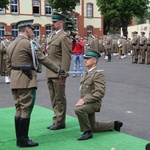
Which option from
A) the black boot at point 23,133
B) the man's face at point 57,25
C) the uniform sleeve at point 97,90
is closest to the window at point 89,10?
the man's face at point 57,25

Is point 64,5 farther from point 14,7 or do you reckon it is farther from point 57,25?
point 57,25

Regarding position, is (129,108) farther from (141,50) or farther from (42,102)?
(141,50)

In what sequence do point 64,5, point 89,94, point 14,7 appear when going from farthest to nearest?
point 14,7 → point 64,5 → point 89,94

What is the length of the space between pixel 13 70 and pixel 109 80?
8777 millimetres

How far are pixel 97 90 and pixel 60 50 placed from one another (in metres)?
1.10

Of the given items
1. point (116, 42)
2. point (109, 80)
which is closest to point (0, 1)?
point (116, 42)

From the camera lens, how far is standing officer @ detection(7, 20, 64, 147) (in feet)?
17.2

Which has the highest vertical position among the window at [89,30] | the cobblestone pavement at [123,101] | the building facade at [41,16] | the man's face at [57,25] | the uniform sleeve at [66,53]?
the building facade at [41,16]

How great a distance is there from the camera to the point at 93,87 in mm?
5730

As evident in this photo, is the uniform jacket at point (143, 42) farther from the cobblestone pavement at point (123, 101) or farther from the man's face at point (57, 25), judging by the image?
the man's face at point (57, 25)

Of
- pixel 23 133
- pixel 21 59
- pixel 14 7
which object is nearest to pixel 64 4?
pixel 14 7

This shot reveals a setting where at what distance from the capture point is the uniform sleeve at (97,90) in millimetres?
5590

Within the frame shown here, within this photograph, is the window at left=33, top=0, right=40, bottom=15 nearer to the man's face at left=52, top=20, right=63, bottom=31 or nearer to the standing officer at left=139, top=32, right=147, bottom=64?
the standing officer at left=139, top=32, right=147, bottom=64

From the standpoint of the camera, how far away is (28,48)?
523cm
